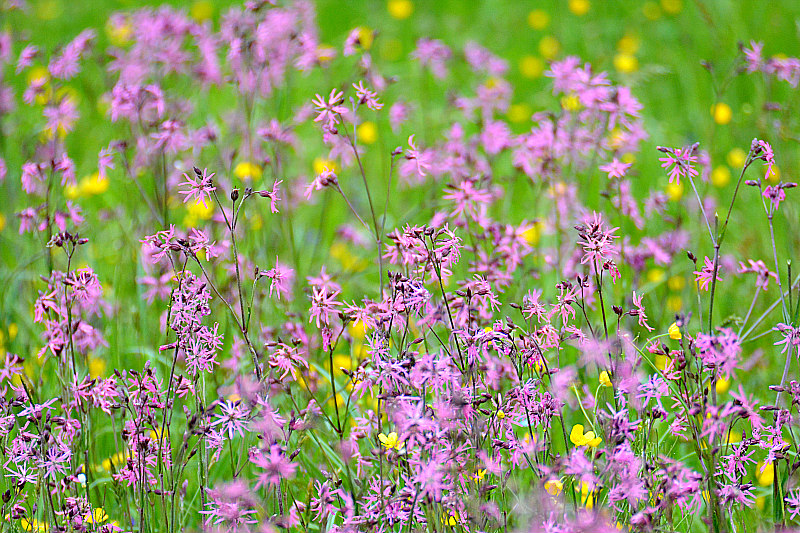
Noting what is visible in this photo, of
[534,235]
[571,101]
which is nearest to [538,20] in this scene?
[534,235]

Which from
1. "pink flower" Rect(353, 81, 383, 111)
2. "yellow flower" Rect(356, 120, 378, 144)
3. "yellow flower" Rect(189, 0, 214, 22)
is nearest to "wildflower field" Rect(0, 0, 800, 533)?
"pink flower" Rect(353, 81, 383, 111)

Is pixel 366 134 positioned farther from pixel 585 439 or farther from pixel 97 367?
pixel 585 439

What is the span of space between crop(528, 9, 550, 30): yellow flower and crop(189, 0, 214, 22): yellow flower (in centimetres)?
245

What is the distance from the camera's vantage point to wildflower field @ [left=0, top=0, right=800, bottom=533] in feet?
5.33

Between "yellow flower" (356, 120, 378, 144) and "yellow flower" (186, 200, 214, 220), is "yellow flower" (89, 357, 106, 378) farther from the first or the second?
"yellow flower" (356, 120, 378, 144)

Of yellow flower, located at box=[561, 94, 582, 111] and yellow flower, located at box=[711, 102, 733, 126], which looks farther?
yellow flower, located at box=[711, 102, 733, 126]

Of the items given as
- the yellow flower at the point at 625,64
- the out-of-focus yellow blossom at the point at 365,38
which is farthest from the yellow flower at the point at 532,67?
the out-of-focus yellow blossom at the point at 365,38

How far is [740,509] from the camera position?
69.6 inches

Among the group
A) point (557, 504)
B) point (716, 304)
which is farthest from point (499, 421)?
point (716, 304)

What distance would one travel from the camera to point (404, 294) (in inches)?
64.6

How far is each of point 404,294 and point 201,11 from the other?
5.53 m

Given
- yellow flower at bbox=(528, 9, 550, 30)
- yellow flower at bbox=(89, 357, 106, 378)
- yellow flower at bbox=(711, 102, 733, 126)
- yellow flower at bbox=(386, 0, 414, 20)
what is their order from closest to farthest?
yellow flower at bbox=(89, 357, 106, 378) < yellow flower at bbox=(711, 102, 733, 126) < yellow flower at bbox=(386, 0, 414, 20) < yellow flower at bbox=(528, 9, 550, 30)

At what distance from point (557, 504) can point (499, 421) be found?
0.21 meters

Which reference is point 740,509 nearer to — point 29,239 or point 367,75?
point 367,75
